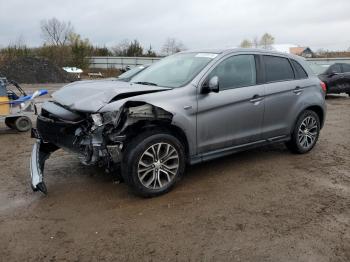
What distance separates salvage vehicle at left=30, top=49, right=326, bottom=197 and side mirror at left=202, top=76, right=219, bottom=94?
0.01 metres

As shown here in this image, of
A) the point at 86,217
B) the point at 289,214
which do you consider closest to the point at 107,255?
the point at 86,217

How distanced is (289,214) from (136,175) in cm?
178

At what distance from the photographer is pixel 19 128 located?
8.82 m

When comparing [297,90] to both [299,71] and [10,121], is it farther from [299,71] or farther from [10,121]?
[10,121]

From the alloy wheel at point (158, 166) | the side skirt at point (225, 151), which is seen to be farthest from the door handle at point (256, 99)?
the alloy wheel at point (158, 166)

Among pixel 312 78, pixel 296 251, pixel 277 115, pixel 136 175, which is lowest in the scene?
pixel 296 251

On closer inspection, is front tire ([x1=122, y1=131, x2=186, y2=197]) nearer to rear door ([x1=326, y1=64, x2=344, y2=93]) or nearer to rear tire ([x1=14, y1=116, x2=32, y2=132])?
rear tire ([x1=14, y1=116, x2=32, y2=132])

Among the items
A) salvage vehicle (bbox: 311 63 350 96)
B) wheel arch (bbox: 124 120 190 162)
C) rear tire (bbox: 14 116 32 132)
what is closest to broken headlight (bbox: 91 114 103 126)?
wheel arch (bbox: 124 120 190 162)

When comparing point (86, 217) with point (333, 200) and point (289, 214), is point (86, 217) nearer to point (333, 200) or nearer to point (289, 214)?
point (289, 214)

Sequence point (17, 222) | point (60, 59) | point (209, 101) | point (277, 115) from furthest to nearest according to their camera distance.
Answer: point (60, 59)
point (277, 115)
point (209, 101)
point (17, 222)

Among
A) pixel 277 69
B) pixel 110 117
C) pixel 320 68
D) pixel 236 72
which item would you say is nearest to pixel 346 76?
pixel 320 68

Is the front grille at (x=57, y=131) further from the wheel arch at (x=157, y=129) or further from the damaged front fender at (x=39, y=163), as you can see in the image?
the wheel arch at (x=157, y=129)

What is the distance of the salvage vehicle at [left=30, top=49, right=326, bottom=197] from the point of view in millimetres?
4438

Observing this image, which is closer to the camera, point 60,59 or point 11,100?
point 11,100
